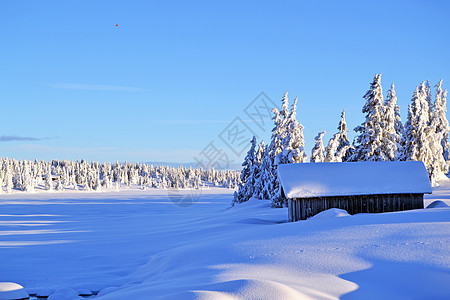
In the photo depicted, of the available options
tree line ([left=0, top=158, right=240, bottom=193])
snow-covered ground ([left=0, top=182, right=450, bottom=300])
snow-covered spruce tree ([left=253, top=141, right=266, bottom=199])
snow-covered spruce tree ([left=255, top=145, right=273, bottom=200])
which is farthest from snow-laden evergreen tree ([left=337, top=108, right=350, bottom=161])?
tree line ([left=0, top=158, right=240, bottom=193])

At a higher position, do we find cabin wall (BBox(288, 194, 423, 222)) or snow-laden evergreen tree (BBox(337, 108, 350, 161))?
snow-laden evergreen tree (BBox(337, 108, 350, 161))

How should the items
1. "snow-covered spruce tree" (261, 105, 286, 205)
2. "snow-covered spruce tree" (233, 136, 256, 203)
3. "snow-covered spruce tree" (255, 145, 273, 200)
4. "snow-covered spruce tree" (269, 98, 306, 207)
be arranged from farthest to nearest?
1. "snow-covered spruce tree" (233, 136, 256, 203)
2. "snow-covered spruce tree" (255, 145, 273, 200)
3. "snow-covered spruce tree" (261, 105, 286, 205)
4. "snow-covered spruce tree" (269, 98, 306, 207)

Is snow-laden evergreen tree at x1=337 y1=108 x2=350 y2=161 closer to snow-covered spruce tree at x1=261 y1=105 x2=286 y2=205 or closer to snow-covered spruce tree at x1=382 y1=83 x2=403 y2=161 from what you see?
snow-covered spruce tree at x1=382 y1=83 x2=403 y2=161

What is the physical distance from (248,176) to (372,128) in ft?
53.9

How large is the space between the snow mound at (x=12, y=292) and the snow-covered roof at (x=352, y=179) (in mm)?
13512

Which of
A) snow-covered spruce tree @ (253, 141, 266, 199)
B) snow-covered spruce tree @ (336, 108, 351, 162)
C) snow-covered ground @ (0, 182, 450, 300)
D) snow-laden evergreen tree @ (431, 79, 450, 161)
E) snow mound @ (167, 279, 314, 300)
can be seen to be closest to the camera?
snow mound @ (167, 279, 314, 300)

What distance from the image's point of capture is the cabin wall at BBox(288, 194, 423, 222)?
2123cm

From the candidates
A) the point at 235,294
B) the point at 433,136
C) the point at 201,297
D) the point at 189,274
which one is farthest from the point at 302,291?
the point at 433,136

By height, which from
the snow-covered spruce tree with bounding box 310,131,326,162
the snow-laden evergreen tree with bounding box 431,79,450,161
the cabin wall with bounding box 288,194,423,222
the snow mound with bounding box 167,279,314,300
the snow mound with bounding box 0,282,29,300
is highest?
the snow-laden evergreen tree with bounding box 431,79,450,161

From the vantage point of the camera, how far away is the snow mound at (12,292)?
11.5m

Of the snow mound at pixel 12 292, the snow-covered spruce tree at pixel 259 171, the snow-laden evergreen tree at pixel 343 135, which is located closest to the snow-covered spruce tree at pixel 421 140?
the snow-laden evergreen tree at pixel 343 135

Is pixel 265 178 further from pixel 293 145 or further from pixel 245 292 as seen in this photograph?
pixel 245 292

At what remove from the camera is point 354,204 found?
21516 millimetres

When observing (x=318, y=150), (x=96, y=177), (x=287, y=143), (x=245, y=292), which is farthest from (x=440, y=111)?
(x=96, y=177)
